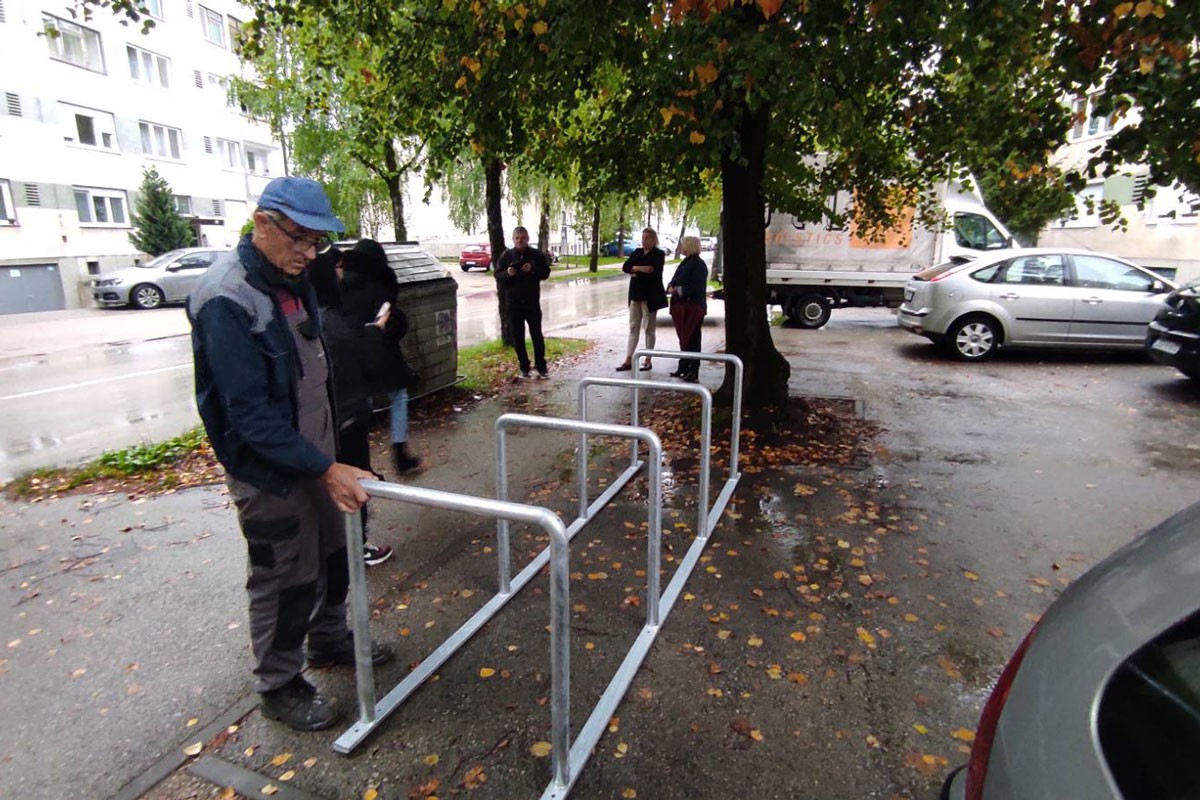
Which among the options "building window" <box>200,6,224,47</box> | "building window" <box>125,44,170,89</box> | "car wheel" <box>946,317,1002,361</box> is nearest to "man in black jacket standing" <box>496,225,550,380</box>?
"car wheel" <box>946,317,1002,361</box>

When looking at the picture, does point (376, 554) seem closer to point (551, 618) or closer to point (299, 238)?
point (551, 618)

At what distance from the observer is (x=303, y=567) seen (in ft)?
8.89

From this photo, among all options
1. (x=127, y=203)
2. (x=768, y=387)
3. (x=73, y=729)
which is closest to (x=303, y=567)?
(x=73, y=729)

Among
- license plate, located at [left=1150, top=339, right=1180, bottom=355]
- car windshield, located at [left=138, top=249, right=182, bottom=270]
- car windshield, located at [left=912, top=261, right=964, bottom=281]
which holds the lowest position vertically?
license plate, located at [left=1150, top=339, right=1180, bottom=355]

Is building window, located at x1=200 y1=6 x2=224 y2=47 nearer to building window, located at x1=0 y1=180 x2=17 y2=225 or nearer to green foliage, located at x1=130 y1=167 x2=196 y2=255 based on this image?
green foliage, located at x1=130 y1=167 x2=196 y2=255

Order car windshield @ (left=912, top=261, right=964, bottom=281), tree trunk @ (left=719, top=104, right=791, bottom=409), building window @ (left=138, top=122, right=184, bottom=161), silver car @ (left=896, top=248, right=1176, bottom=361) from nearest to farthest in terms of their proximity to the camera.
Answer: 1. tree trunk @ (left=719, top=104, right=791, bottom=409)
2. silver car @ (left=896, top=248, right=1176, bottom=361)
3. car windshield @ (left=912, top=261, right=964, bottom=281)
4. building window @ (left=138, top=122, right=184, bottom=161)

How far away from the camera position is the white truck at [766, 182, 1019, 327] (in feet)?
46.2

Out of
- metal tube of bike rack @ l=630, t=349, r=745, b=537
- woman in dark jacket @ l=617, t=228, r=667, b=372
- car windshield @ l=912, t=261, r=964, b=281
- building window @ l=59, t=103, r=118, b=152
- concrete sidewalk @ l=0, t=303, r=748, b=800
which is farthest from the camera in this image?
building window @ l=59, t=103, r=118, b=152

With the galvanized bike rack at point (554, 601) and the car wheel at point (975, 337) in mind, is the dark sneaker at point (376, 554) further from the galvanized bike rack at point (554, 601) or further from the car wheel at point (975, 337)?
the car wheel at point (975, 337)

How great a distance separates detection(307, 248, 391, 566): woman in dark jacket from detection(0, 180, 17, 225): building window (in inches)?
879

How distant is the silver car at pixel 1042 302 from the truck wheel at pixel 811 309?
154 inches

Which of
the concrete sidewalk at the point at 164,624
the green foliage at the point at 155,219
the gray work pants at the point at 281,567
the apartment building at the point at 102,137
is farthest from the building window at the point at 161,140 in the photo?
the gray work pants at the point at 281,567

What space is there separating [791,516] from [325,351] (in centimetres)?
323

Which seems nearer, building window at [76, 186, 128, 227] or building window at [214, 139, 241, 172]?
building window at [76, 186, 128, 227]
